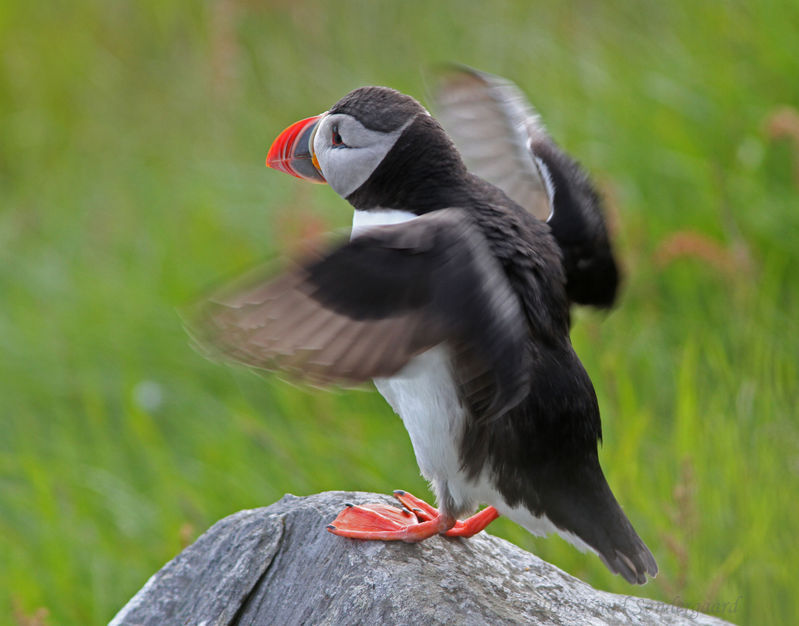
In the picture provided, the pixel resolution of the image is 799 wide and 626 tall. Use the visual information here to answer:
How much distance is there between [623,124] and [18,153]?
5818 mm

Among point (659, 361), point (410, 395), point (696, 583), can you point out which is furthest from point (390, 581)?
point (659, 361)

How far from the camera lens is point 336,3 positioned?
8.39 meters

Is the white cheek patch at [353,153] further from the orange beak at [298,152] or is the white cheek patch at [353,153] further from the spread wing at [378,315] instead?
the spread wing at [378,315]

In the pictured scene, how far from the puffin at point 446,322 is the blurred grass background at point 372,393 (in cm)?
48

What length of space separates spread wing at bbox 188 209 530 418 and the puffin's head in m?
0.38

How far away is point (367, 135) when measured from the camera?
289 centimetres

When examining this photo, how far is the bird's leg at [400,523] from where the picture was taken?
9.36ft

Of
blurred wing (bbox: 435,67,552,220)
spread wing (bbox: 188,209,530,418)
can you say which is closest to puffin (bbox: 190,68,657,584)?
spread wing (bbox: 188,209,530,418)

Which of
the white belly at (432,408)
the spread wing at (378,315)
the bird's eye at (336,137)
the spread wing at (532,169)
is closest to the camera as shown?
the spread wing at (378,315)

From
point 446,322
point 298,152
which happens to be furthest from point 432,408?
point 298,152

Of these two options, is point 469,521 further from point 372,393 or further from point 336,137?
point 372,393

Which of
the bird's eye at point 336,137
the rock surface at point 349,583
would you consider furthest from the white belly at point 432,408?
the bird's eye at point 336,137

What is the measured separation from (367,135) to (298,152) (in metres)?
0.30

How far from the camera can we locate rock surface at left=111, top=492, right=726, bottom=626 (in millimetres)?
2686
